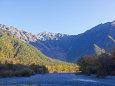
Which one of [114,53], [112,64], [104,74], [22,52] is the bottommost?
[104,74]

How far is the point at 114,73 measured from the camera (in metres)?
55.0

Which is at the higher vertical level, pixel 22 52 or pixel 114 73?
pixel 22 52

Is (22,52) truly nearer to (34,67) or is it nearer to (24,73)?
(34,67)

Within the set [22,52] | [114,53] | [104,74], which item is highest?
[22,52]

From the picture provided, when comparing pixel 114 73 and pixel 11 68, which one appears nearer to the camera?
pixel 114 73

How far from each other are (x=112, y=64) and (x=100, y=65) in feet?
13.2

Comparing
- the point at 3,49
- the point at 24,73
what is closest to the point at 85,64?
the point at 24,73

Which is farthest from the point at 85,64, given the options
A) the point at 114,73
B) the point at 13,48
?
the point at 13,48

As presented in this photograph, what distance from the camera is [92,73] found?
65.9m

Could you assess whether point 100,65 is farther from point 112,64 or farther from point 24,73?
point 24,73

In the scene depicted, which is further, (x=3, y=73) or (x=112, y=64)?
(x=3, y=73)

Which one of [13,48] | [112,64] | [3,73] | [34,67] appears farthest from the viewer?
[13,48]

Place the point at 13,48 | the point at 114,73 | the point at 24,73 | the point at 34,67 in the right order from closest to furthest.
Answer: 1. the point at 114,73
2. the point at 24,73
3. the point at 34,67
4. the point at 13,48

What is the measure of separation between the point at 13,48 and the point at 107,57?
471 feet
